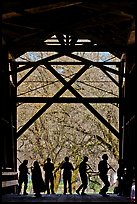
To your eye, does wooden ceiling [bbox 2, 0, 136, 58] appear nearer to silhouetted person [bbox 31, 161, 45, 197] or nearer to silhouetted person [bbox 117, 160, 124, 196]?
silhouetted person [bbox 31, 161, 45, 197]

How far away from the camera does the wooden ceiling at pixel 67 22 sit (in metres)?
15.0

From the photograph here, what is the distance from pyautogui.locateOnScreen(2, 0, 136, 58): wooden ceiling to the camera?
1499cm

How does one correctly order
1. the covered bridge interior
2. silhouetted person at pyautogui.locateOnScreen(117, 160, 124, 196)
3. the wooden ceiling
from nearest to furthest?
the wooden ceiling → the covered bridge interior → silhouetted person at pyautogui.locateOnScreen(117, 160, 124, 196)

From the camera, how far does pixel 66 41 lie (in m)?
22.6

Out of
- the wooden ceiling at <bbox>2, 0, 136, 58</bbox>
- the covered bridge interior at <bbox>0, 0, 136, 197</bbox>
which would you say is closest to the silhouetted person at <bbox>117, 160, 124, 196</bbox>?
the covered bridge interior at <bbox>0, 0, 136, 197</bbox>

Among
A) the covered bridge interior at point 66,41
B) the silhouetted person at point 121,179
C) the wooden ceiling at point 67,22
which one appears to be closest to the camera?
the wooden ceiling at point 67,22

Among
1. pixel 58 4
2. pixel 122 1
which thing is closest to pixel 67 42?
pixel 58 4

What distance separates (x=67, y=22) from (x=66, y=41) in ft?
12.4

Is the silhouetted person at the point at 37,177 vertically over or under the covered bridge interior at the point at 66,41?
under

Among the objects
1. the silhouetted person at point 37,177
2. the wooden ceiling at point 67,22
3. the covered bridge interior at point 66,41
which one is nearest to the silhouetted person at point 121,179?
the covered bridge interior at point 66,41

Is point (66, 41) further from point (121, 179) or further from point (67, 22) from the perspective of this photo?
point (121, 179)

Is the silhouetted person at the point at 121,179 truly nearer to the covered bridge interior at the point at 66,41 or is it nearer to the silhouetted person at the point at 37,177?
the covered bridge interior at the point at 66,41

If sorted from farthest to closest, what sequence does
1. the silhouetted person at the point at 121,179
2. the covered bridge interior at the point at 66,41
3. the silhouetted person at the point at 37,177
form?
the silhouetted person at the point at 121,179 < the silhouetted person at the point at 37,177 < the covered bridge interior at the point at 66,41

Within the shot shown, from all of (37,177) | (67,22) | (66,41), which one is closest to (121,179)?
(37,177)
